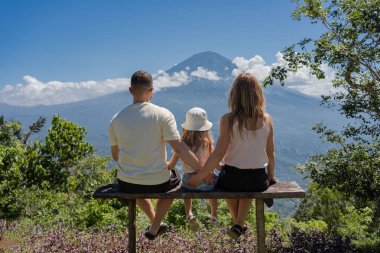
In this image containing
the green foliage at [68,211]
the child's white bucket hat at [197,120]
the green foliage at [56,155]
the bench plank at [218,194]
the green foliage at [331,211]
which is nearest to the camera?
the bench plank at [218,194]

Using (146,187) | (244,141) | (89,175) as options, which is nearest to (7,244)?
(146,187)

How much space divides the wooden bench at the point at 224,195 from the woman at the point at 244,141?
13 cm

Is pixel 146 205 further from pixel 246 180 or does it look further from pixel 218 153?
pixel 246 180

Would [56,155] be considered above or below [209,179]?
below

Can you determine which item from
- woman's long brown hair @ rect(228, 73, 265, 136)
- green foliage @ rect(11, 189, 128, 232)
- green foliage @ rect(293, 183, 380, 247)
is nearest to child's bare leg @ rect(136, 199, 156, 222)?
woman's long brown hair @ rect(228, 73, 265, 136)

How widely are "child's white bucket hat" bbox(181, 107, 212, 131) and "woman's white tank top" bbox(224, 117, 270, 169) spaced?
1.77ft

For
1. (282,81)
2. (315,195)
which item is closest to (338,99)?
(282,81)

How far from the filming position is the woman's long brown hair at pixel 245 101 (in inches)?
181

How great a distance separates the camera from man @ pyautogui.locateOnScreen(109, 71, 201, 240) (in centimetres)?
466

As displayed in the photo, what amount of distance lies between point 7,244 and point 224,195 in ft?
12.6

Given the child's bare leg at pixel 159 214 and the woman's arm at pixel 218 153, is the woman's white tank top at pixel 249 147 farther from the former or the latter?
the child's bare leg at pixel 159 214

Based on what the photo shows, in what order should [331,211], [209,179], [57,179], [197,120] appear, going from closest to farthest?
[209,179], [197,120], [331,211], [57,179]

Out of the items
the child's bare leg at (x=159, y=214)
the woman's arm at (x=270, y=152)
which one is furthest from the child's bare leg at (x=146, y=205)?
the woman's arm at (x=270, y=152)

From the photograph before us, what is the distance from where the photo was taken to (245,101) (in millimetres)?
4602
